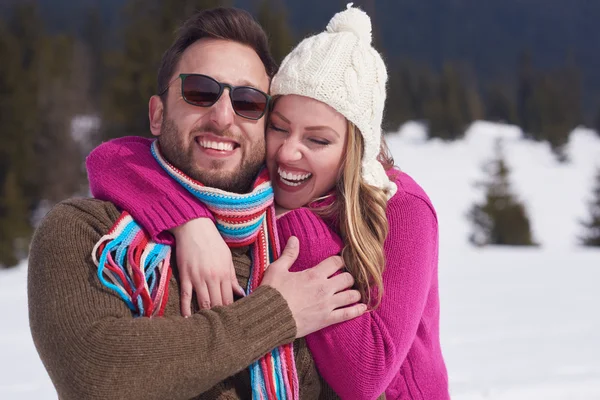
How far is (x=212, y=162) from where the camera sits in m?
2.47

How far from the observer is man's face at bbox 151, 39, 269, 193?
2473 mm

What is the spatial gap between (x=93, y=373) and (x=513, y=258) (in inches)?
462

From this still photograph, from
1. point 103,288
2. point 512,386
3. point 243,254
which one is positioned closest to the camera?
point 103,288

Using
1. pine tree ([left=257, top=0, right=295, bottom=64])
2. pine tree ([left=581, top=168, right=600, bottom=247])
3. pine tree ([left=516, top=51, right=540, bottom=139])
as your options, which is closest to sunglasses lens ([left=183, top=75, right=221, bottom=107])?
pine tree ([left=257, top=0, right=295, bottom=64])

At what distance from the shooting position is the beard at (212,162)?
2.47m

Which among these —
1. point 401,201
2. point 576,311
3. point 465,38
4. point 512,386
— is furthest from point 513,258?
point 465,38

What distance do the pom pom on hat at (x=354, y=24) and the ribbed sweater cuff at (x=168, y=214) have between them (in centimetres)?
93

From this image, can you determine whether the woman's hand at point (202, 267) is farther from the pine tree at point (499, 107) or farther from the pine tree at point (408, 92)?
the pine tree at point (499, 107)

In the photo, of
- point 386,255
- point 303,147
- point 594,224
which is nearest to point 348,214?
point 386,255

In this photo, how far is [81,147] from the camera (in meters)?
21.8

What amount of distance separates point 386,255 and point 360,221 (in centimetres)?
15

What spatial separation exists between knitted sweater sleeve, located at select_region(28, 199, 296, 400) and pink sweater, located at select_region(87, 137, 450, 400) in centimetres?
20

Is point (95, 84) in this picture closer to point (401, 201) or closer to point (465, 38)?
point (401, 201)

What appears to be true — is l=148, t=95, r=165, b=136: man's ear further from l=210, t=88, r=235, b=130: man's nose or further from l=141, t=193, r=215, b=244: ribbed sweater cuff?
l=141, t=193, r=215, b=244: ribbed sweater cuff
